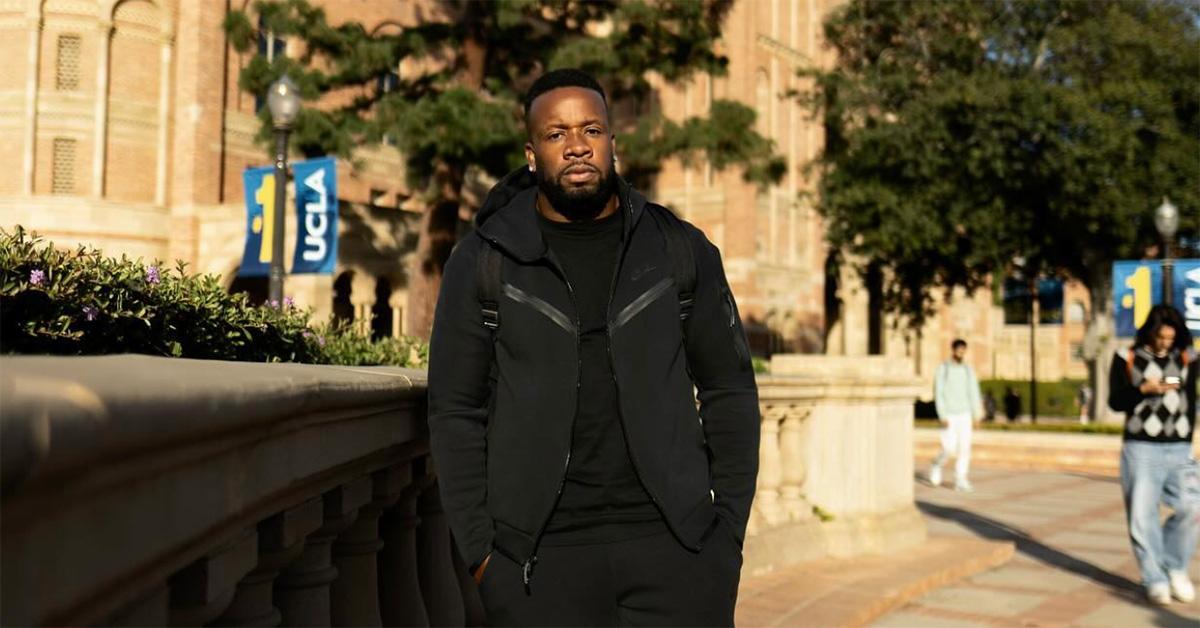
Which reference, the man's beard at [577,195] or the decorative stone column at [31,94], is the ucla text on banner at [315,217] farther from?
the man's beard at [577,195]

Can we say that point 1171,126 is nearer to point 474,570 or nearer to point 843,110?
point 843,110

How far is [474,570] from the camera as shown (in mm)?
2600

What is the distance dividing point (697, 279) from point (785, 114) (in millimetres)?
41836

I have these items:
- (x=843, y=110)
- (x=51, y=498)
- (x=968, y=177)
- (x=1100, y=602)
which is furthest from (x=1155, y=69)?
(x=51, y=498)

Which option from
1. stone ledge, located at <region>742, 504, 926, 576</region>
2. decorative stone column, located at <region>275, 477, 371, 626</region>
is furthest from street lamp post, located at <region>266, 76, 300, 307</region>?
decorative stone column, located at <region>275, 477, 371, 626</region>

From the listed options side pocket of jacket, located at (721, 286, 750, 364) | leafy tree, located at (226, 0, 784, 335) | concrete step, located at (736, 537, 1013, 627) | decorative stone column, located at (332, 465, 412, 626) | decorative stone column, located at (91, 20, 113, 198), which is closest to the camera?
side pocket of jacket, located at (721, 286, 750, 364)

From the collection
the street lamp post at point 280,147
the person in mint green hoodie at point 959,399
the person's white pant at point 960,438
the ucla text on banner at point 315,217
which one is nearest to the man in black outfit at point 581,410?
the street lamp post at point 280,147

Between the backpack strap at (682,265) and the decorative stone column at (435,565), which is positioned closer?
the backpack strap at (682,265)

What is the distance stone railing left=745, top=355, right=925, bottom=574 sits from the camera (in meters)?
7.43

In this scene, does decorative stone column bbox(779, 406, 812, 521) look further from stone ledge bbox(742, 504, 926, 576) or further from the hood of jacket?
the hood of jacket

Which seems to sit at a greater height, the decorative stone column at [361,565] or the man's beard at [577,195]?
the man's beard at [577,195]

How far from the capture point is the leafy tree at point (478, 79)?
17.2 meters

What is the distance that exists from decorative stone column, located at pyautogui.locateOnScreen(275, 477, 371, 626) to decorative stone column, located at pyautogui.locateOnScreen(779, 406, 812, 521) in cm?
514

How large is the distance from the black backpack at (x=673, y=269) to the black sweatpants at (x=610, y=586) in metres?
0.53
